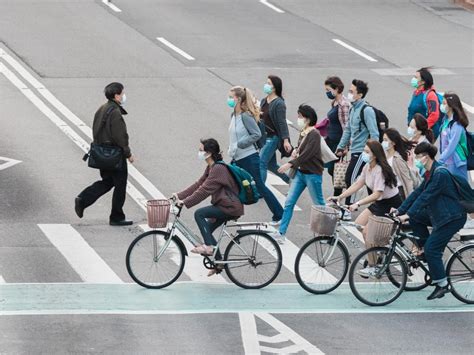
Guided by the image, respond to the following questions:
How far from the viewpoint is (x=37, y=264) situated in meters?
15.5

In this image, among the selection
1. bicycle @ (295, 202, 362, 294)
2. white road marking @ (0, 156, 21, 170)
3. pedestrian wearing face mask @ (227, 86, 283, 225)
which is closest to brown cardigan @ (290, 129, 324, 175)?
pedestrian wearing face mask @ (227, 86, 283, 225)

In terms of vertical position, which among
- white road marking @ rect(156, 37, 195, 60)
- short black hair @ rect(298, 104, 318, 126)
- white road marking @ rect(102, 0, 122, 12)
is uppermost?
short black hair @ rect(298, 104, 318, 126)

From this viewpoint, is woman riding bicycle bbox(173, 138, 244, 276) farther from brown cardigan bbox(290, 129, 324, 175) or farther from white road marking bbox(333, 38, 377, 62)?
white road marking bbox(333, 38, 377, 62)

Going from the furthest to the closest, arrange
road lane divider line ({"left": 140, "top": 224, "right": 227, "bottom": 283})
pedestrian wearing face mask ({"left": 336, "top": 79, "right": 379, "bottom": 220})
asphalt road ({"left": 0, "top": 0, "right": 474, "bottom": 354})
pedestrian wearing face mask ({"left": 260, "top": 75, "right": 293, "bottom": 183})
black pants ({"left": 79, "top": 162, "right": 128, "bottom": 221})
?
pedestrian wearing face mask ({"left": 260, "top": 75, "right": 293, "bottom": 183}) → pedestrian wearing face mask ({"left": 336, "top": 79, "right": 379, "bottom": 220}) → black pants ({"left": 79, "top": 162, "right": 128, "bottom": 221}) → road lane divider line ({"left": 140, "top": 224, "right": 227, "bottom": 283}) → asphalt road ({"left": 0, "top": 0, "right": 474, "bottom": 354})

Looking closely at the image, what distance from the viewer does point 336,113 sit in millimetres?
18422

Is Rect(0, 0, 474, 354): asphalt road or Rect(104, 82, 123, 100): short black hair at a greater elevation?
Rect(104, 82, 123, 100): short black hair

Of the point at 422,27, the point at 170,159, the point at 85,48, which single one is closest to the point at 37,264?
the point at 170,159

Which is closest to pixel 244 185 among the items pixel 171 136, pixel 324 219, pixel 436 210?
pixel 324 219

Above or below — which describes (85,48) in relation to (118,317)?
below

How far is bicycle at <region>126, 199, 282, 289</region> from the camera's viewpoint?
14.6 meters

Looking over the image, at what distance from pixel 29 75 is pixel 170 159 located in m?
→ 6.43

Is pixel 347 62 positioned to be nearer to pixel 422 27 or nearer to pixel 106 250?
pixel 422 27

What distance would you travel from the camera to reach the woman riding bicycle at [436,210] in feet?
46.0

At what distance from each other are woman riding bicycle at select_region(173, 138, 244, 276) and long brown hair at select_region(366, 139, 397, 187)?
1659 millimetres
